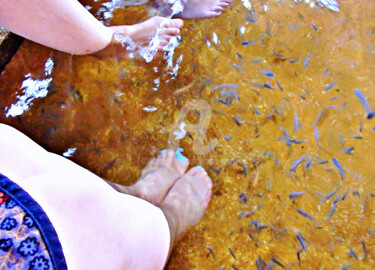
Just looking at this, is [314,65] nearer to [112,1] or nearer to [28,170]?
[112,1]

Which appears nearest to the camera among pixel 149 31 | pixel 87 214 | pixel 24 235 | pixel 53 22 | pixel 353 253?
pixel 24 235

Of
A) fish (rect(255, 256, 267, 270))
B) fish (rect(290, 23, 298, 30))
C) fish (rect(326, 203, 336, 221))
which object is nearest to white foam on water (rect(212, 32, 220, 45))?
fish (rect(290, 23, 298, 30))

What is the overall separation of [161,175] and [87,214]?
2.79 ft

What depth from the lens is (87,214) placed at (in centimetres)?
141

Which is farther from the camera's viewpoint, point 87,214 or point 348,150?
point 348,150

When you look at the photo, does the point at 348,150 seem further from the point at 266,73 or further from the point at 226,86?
the point at 226,86

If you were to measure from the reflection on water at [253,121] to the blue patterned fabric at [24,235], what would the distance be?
97 centimetres

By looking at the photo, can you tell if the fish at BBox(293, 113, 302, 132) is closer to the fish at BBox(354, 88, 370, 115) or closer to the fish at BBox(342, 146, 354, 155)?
the fish at BBox(342, 146, 354, 155)

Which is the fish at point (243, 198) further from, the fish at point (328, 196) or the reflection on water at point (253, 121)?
the fish at point (328, 196)

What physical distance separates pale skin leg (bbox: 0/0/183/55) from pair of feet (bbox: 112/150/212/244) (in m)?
0.86

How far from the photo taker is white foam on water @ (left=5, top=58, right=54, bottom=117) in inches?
90.2

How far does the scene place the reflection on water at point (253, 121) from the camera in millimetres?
1971

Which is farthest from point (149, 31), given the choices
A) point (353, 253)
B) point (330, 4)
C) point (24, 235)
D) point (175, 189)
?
point (353, 253)

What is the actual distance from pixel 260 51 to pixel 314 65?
0.36 meters
